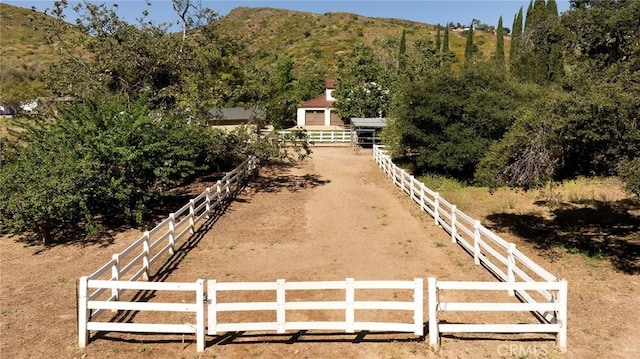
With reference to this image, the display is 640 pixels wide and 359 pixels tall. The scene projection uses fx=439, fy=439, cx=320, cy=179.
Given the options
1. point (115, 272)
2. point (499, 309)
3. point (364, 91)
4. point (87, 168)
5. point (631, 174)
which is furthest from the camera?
point (364, 91)

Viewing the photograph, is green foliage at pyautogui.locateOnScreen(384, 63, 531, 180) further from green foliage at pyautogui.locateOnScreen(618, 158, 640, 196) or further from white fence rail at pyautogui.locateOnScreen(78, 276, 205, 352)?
white fence rail at pyautogui.locateOnScreen(78, 276, 205, 352)

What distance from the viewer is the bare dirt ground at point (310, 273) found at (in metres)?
7.05

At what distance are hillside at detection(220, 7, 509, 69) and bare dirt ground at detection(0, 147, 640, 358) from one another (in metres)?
85.4

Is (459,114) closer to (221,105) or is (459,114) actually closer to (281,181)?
(281,181)

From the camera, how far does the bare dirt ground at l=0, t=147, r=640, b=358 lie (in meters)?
7.05

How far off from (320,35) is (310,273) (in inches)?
5548

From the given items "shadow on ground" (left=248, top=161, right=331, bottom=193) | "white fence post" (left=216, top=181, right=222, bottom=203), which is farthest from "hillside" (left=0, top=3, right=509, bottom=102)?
"white fence post" (left=216, top=181, right=222, bottom=203)

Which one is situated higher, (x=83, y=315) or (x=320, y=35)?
(x=320, y=35)

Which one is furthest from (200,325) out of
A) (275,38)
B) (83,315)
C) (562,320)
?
(275,38)

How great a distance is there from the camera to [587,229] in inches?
575

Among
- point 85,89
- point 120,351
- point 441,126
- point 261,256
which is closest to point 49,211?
point 261,256

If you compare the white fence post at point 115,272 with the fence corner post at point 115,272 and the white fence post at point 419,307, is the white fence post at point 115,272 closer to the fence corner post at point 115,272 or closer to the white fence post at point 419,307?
the fence corner post at point 115,272

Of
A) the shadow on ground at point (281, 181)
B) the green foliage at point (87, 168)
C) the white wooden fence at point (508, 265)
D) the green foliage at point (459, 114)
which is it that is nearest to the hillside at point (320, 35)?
the shadow on ground at point (281, 181)

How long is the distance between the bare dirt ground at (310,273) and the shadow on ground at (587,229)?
83 centimetres
